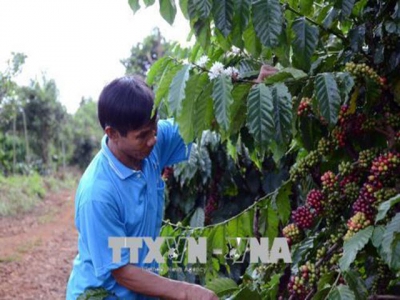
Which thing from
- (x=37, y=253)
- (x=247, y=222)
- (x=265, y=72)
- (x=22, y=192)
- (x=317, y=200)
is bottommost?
(x=37, y=253)

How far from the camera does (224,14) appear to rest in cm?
124

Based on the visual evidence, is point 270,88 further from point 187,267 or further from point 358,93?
point 187,267

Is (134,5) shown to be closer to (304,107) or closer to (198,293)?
(304,107)

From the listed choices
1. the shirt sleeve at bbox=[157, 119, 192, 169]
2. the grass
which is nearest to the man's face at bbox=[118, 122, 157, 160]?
the shirt sleeve at bbox=[157, 119, 192, 169]

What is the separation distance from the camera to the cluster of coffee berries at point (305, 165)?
1.54 m

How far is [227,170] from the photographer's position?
3162 millimetres

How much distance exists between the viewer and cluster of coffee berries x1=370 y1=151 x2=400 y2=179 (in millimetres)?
1291

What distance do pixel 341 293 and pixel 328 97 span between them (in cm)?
43

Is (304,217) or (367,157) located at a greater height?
(367,157)

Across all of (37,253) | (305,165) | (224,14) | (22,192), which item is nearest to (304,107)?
(305,165)

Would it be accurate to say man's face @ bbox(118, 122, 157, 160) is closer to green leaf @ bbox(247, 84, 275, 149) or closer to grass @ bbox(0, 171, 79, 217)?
green leaf @ bbox(247, 84, 275, 149)

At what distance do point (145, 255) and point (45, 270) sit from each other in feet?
18.0

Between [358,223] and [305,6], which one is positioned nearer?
[358,223]

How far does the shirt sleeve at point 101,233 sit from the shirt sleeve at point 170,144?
1.44 feet
